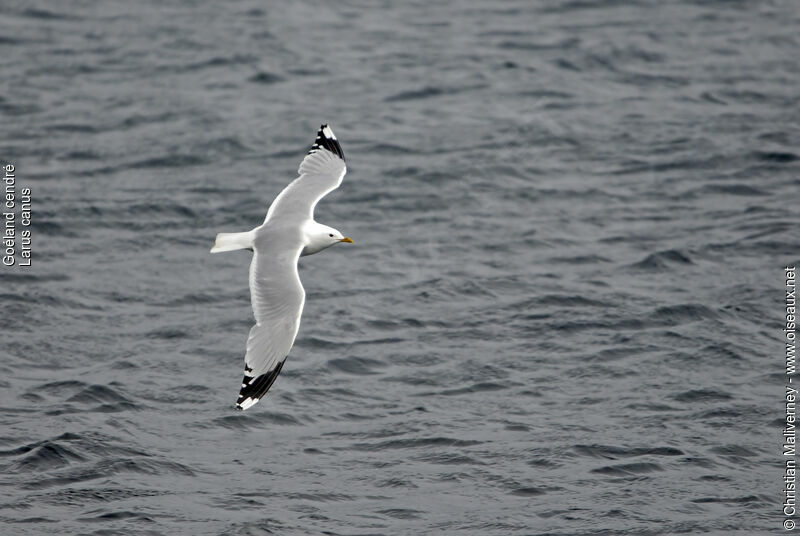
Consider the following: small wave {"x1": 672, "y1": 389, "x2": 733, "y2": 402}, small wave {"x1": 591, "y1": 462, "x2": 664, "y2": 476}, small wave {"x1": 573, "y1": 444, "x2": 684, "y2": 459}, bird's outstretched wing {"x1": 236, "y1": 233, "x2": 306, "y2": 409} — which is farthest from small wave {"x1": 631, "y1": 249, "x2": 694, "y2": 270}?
bird's outstretched wing {"x1": 236, "y1": 233, "x2": 306, "y2": 409}

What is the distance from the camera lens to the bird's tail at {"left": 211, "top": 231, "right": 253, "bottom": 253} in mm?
10633

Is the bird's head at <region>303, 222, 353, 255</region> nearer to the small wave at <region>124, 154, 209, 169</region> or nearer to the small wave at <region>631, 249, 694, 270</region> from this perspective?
the small wave at <region>631, 249, 694, 270</region>

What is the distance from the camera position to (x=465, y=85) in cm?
1998

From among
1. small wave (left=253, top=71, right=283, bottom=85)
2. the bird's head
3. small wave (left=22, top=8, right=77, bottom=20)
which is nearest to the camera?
the bird's head

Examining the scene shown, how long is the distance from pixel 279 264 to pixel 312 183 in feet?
5.84

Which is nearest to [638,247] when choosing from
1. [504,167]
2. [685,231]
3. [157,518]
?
[685,231]

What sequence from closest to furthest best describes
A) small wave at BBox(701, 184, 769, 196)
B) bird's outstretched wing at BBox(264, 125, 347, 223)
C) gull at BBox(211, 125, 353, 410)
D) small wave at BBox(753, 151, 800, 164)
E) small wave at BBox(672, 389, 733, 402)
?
1. gull at BBox(211, 125, 353, 410)
2. bird's outstretched wing at BBox(264, 125, 347, 223)
3. small wave at BBox(672, 389, 733, 402)
4. small wave at BBox(701, 184, 769, 196)
5. small wave at BBox(753, 151, 800, 164)

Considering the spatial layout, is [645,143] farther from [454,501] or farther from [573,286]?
[454,501]

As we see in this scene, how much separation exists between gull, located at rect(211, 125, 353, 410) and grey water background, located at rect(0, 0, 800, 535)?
45.9 inches

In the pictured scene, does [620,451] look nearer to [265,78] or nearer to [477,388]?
[477,388]

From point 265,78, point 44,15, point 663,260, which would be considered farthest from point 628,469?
point 44,15

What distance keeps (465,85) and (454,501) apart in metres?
10.7

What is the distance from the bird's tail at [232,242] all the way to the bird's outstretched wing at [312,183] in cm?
60

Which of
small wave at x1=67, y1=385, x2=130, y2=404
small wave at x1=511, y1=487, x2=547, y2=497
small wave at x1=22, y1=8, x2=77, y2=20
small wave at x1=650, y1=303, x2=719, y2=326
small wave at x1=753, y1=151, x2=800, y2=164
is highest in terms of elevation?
small wave at x1=22, y1=8, x2=77, y2=20
